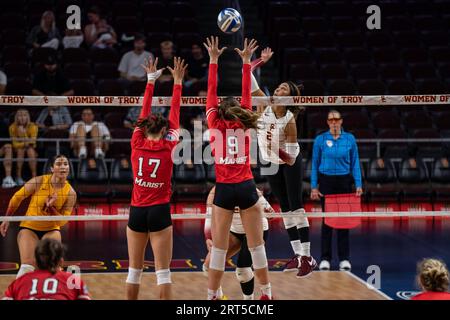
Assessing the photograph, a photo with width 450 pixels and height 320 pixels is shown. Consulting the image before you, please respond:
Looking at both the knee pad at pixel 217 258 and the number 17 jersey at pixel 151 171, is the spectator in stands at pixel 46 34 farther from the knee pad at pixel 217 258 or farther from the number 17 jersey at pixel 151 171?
the knee pad at pixel 217 258

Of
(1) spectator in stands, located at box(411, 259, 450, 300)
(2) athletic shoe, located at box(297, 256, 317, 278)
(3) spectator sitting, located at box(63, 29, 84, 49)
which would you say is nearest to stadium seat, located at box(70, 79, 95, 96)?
(3) spectator sitting, located at box(63, 29, 84, 49)

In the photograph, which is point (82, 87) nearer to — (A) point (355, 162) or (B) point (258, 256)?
(A) point (355, 162)

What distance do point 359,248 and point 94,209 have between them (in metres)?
4.89

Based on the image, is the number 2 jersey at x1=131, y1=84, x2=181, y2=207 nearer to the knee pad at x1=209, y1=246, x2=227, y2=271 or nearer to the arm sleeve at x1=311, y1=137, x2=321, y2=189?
the knee pad at x1=209, y1=246, x2=227, y2=271

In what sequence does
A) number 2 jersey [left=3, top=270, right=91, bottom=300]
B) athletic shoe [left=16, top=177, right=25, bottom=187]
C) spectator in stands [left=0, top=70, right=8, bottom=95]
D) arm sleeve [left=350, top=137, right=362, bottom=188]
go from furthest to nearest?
spectator in stands [left=0, top=70, right=8, bottom=95] < athletic shoe [left=16, top=177, right=25, bottom=187] < arm sleeve [left=350, top=137, right=362, bottom=188] < number 2 jersey [left=3, top=270, right=91, bottom=300]

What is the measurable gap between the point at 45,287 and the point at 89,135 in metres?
9.27

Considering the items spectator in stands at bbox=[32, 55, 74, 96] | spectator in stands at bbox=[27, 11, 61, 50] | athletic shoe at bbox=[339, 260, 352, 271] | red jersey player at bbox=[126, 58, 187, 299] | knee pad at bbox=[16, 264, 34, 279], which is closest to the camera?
red jersey player at bbox=[126, 58, 187, 299]

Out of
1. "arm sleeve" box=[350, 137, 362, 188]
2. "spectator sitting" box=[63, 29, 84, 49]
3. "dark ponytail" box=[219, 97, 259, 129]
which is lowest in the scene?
"arm sleeve" box=[350, 137, 362, 188]

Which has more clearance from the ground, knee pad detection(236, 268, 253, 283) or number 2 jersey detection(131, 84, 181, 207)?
number 2 jersey detection(131, 84, 181, 207)

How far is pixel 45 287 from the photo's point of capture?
250 inches

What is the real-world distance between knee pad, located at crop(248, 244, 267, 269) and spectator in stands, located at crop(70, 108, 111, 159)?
734 centimetres

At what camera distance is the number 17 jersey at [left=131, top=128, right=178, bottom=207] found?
802cm

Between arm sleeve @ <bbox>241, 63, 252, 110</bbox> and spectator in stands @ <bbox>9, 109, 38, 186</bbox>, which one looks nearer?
arm sleeve @ <bbox>241, 63, 252, 110</bbox>
